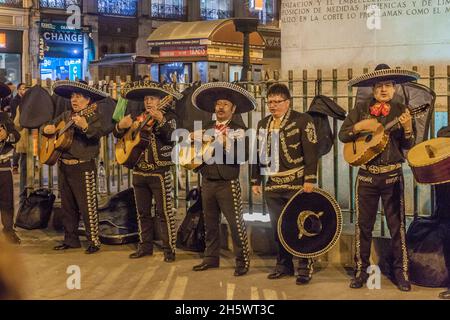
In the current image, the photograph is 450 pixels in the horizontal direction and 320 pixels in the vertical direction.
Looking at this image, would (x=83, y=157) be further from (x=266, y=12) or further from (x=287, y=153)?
(x=266, y=12)

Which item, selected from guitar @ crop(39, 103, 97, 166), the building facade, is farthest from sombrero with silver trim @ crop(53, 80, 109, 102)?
the building facade

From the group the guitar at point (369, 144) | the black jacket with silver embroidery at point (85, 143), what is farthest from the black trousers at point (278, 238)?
the black jacket with silver embroidery at point (85, 143)

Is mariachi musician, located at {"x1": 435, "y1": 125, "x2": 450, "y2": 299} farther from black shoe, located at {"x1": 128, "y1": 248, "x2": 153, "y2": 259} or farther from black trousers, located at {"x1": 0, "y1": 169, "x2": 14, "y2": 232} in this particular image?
black trousers, located at {"x1": 0, "y1": 169, "x2": 14, "y2": 232}

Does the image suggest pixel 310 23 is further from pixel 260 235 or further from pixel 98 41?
pixel 98 41

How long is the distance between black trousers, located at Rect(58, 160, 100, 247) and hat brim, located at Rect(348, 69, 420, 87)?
127 inches

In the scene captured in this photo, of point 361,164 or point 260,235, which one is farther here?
point 260,235

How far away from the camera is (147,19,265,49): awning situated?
22.0m

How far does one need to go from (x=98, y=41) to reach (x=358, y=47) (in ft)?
77.0

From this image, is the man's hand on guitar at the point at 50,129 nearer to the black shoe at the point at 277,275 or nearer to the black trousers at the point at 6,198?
the black trousers at the point at 6,198

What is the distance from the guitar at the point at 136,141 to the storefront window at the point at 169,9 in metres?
26.4

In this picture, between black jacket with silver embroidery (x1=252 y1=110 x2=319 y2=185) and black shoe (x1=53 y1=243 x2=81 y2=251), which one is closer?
black jacket with silver embroidery (x1=252 y1=110 x2=319 y2=185)

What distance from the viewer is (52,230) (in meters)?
9.50

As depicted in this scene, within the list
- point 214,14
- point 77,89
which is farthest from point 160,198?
point 214,14
